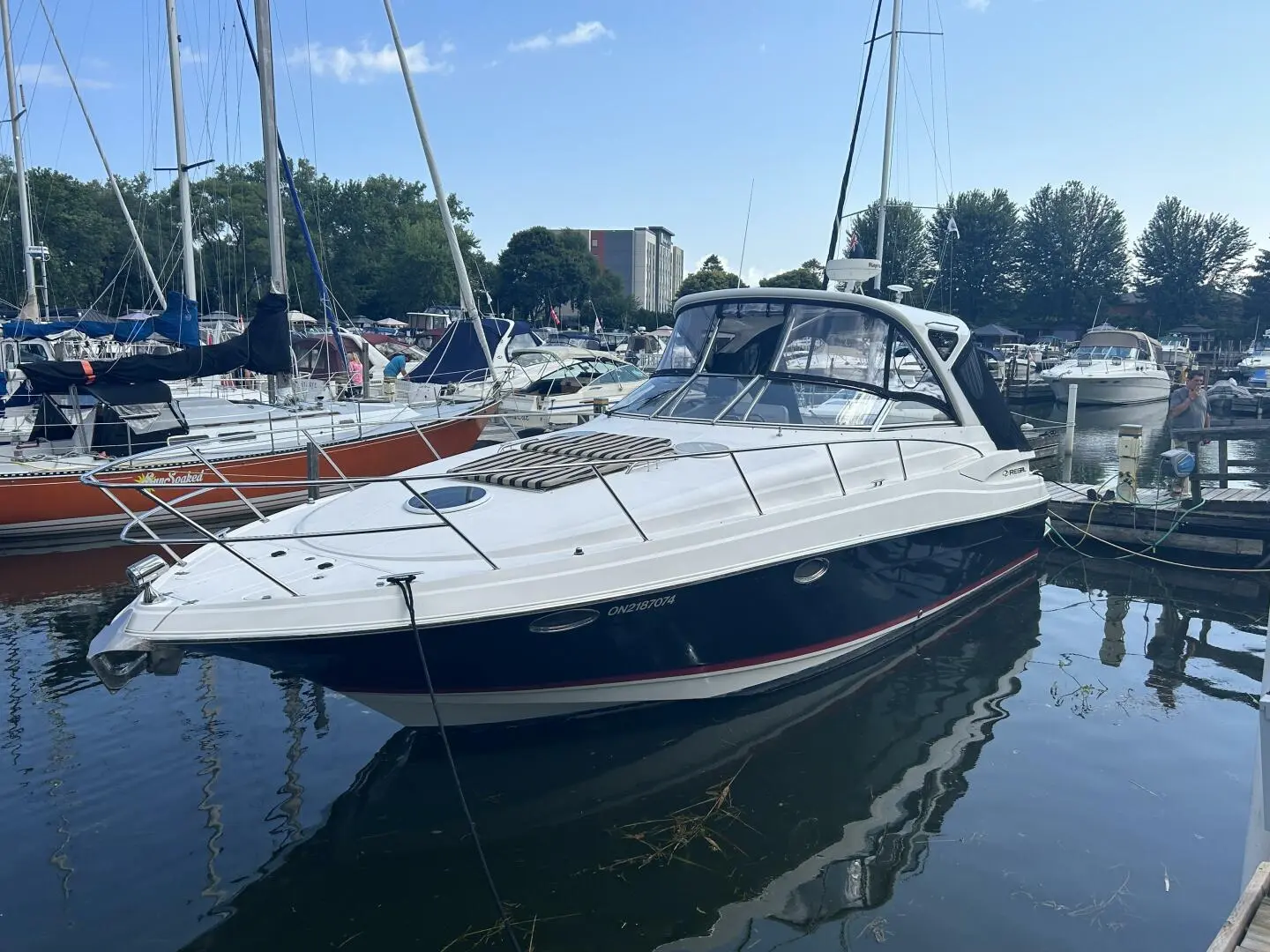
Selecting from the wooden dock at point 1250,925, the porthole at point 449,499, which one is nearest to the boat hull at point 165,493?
the porthole at point 449,499

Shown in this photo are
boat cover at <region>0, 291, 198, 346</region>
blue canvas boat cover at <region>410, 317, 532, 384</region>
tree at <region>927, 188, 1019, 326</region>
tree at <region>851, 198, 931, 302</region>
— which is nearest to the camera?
boat cover at <region>0, 291, 198, 346</region>

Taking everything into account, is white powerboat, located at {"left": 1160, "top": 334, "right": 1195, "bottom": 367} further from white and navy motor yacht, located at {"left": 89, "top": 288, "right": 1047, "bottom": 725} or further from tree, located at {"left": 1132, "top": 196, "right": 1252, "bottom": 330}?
white and navy motor yacht, located at {"left": 89, "top": 288, "right": 1047, "bottom": 725}

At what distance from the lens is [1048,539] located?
36.3ft

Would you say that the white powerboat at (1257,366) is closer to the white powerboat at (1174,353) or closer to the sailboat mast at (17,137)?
the white powerboat at (1174,353)

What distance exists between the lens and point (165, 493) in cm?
1161

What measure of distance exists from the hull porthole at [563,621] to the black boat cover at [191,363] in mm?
8537

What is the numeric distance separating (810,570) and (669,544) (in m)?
1.20

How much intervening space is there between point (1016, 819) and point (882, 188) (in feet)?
42.3

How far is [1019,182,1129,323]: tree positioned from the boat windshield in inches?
2357

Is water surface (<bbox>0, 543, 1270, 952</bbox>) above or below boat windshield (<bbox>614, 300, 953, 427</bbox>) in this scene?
below

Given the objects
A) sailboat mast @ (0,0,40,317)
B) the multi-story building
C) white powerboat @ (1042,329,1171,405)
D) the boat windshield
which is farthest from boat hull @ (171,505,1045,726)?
the multi-story building

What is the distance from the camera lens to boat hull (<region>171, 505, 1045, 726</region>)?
485 cm

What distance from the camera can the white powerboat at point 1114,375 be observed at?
2998 centimetres

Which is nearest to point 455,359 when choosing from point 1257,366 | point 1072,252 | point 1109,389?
point 1109,389
